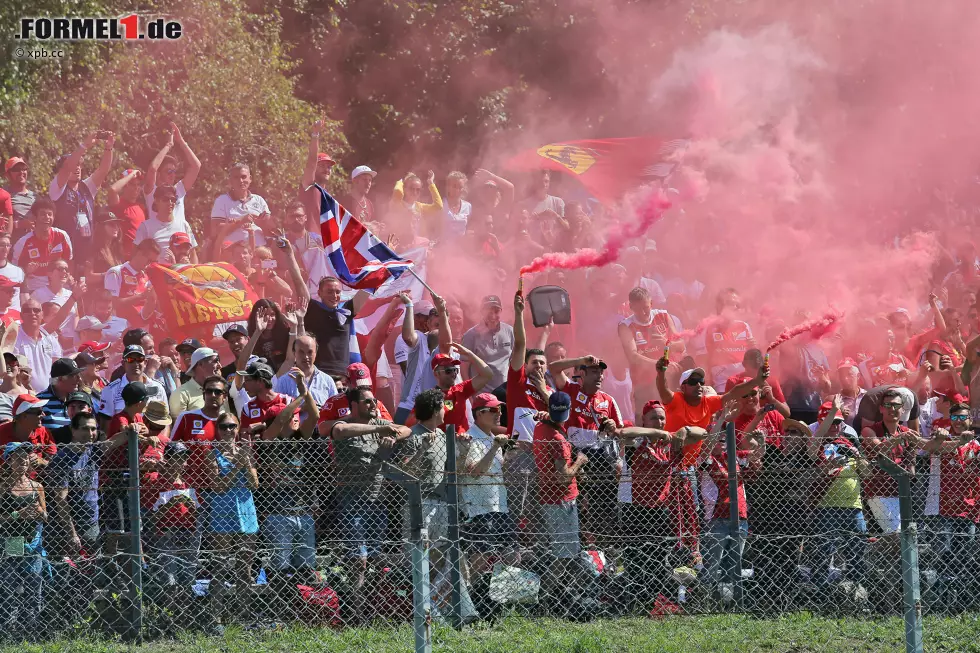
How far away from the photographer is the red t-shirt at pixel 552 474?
8664 millimetres

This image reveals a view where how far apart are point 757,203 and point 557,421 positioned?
8.98 metres

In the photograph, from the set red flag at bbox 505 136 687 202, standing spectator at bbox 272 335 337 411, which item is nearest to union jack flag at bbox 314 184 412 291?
standing spectator at bbox 272 335 337 411

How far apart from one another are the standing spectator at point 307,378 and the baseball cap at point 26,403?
177 centimetres

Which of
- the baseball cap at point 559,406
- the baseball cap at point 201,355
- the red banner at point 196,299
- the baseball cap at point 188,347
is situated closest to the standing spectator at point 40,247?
the red banner at point 196,299

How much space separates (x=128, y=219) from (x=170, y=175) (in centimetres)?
66

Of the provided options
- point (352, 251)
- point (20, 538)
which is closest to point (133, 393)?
point (20, 538)

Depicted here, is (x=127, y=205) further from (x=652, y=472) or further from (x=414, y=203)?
(x=652, y=472)

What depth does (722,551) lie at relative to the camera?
9.02 metres

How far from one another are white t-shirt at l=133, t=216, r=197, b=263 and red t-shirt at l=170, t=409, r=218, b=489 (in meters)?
4.56

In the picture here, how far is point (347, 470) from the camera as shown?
836 centimetres

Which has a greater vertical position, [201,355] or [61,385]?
[201,355]

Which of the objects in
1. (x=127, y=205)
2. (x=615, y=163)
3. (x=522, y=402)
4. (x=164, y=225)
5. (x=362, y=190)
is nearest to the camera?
(x=522, y=402)

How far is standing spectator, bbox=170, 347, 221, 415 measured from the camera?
377 inches

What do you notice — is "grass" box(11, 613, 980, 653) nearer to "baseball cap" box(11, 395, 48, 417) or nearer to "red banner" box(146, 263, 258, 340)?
"baseball cap" box(11, 395, 48, 417)
